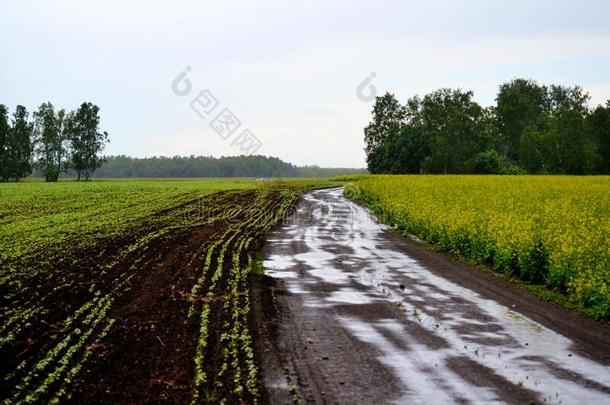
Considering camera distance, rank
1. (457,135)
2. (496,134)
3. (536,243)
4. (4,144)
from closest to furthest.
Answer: (536,243)
(4,144)
(457,135)
(496,134)

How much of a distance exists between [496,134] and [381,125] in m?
24.7

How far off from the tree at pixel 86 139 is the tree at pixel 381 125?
5651 centimetres

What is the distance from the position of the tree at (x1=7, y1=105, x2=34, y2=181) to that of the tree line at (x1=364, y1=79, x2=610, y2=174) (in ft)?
228

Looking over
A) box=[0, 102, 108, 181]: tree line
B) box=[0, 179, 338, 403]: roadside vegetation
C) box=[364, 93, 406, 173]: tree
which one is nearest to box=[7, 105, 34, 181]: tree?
box=[0, 102, 108, 181]: tree line

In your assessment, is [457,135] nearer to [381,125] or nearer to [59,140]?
[381,125]

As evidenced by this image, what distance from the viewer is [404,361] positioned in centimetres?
782

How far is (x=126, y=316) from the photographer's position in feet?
32.6

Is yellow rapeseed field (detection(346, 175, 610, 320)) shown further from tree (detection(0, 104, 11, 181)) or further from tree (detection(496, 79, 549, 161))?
tree (detection(496, 79, 549, 161))

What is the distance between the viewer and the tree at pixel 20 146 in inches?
4114

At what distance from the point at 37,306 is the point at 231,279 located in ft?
13.9

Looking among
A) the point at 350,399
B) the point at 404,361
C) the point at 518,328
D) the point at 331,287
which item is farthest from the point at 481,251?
the point at 350,399

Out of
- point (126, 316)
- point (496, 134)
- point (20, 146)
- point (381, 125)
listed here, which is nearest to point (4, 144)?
point (20, 146)

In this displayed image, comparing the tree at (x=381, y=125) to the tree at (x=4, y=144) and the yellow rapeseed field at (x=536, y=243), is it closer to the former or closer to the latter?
the tree at (x=4, y=144)

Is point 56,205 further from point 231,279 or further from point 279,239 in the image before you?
point 231,279
